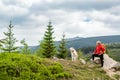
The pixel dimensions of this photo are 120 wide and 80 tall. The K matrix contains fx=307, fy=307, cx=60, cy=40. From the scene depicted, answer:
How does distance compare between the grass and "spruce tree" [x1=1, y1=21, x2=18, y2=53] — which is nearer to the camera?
the grass

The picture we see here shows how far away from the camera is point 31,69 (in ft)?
59.7

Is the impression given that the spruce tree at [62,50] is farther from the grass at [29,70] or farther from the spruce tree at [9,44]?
the grass at [29,70]

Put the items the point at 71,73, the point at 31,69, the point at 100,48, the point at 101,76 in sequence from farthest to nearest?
the point at 100,48, the point at 101,76, the point at 71,73, the point at 31,69

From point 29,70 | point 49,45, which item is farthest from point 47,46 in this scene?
point 29,70

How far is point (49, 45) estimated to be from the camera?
66.8m

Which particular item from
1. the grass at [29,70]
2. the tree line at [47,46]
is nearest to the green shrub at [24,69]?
the grass at [29,70]

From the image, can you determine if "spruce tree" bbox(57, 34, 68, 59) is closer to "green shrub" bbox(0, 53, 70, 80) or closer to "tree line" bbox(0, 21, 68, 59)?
"tree line" bbox(0, 21, 68, 59)

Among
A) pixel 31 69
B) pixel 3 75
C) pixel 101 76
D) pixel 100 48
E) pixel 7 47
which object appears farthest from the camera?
pixel 7 47

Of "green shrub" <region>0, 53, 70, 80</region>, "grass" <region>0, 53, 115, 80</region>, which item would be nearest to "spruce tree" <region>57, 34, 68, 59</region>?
"grass" <region>0, 53, 115, 80</region>

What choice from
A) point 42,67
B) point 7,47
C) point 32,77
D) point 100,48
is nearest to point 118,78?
point 100,48

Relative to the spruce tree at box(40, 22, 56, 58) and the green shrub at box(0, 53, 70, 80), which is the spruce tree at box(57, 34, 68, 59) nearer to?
the spruce tree at box(40, 22, 56, 58)

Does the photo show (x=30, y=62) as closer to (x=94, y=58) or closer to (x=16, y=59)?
(x=16, y=59)

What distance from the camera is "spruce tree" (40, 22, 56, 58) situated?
65.0m

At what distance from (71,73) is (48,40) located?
153ft
